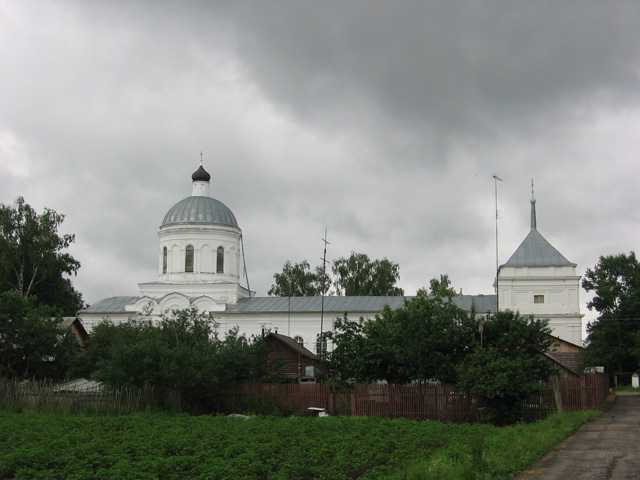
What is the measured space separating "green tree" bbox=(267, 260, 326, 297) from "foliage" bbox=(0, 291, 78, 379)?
32.6 meters

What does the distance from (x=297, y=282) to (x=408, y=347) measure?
38.6 m

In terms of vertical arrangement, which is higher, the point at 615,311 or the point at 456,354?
the point at 615,311

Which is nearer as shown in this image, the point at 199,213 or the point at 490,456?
the point at 490,456

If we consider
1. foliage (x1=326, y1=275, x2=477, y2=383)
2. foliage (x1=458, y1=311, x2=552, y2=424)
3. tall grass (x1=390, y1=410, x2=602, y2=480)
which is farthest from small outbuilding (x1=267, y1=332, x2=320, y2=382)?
tall grass (x1=390, y1=410, x2=602, y2=480)

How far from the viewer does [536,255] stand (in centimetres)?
5569

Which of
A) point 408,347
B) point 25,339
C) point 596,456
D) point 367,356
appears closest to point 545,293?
point 367,356

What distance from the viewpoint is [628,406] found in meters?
34.2

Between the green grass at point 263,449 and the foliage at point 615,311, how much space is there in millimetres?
36731

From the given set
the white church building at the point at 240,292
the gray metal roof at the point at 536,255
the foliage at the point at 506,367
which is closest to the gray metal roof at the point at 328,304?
the white church building at the point at 240,292

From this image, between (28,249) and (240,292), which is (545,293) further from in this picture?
(28,249)

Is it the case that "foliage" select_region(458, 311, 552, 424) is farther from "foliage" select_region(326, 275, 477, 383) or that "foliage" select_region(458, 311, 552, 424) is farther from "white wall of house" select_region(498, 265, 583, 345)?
"white wall of house" select_region(498, 265, 583, 345)

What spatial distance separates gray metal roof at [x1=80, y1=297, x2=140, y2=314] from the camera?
55.5 metres

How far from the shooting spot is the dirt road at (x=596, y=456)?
14.5 meters

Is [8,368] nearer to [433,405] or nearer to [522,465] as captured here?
[433,405]
